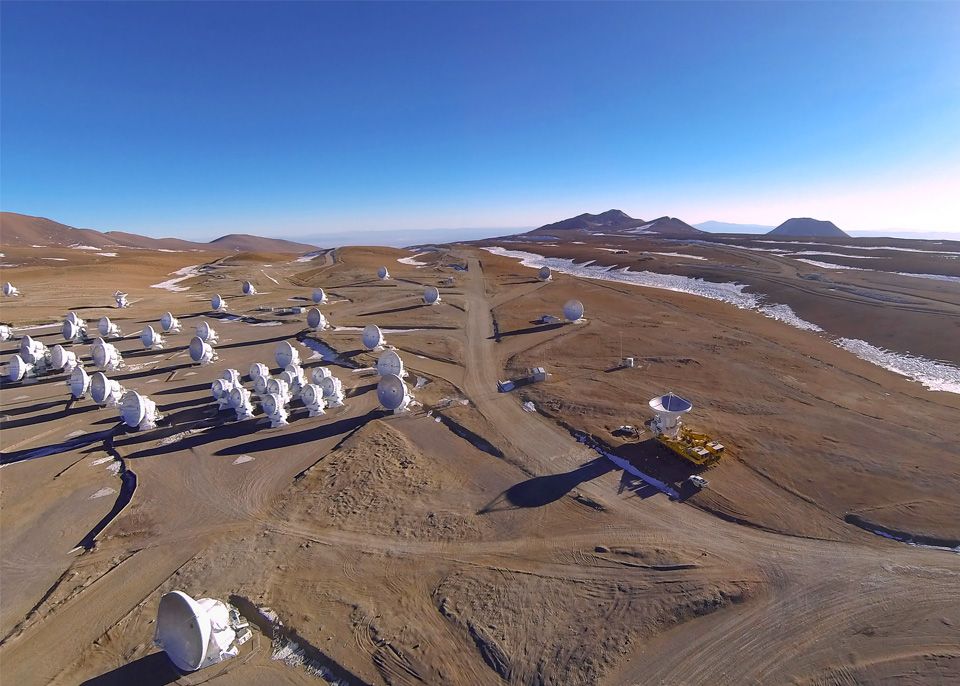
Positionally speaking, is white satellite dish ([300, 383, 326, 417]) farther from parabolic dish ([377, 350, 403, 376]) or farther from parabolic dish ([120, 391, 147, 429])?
parabolic dish ([120, 391, 147, 429])

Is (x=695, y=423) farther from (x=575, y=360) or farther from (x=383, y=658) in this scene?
(x=383, y=658)

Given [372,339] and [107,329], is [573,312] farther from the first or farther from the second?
[107,329]

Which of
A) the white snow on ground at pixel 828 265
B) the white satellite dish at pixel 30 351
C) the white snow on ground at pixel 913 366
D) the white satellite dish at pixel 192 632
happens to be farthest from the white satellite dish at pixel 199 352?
the white snow on ground at pixel 828 265

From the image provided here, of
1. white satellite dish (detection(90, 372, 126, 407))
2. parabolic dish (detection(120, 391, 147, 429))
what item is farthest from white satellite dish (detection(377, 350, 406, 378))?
white satellite dish (detection(90, 372, 126, 407))

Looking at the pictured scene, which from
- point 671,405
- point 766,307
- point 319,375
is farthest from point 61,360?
point 766,307

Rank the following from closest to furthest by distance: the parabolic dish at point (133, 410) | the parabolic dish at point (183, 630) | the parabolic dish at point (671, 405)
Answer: the parabolic dish at point (183, 630) < the parabolic dish at point (671, 405) < the parabolic dish at point (133, 410)

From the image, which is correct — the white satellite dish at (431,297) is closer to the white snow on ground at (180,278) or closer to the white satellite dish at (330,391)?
the white satellite dish at (330,391)

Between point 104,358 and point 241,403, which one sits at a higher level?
point 104,358
